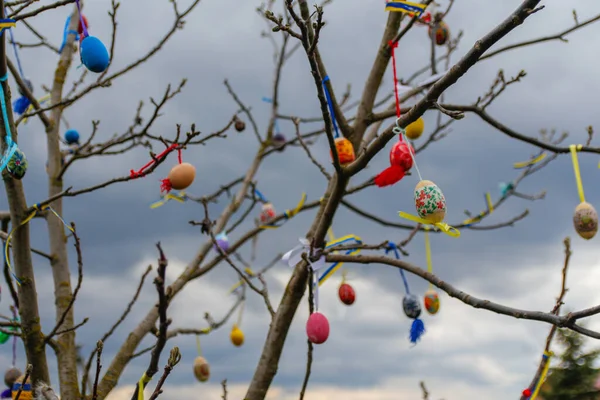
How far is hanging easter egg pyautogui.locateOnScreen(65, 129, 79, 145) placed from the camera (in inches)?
126

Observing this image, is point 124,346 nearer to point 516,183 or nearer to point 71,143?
point 71,143

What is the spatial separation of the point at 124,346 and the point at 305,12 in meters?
1.53

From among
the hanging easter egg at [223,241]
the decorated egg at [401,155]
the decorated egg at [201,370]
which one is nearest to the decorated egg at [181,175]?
the decorated egg at [401,155]

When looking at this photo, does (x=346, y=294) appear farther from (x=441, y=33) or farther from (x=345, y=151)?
(x=441, y=33)

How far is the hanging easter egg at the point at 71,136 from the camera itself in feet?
10.5

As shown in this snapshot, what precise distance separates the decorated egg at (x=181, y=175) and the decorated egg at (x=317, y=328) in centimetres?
66

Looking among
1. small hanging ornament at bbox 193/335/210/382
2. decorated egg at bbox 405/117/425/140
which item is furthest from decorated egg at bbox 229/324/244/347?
decorated egg at bbox 405/117/425/140

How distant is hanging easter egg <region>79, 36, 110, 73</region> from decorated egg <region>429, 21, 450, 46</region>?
1.93 m

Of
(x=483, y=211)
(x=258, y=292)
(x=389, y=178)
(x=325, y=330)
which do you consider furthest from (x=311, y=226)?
(x=483, y=211)

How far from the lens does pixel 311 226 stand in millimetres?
2494

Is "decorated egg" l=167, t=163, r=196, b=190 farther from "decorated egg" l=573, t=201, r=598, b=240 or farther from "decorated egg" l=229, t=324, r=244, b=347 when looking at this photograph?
"decorated egg" l=229, t=324, r=244, b=347

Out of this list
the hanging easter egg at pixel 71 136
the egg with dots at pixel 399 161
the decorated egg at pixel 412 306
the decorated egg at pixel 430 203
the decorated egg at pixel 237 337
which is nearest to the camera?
the decorated egg at pixel 430 203

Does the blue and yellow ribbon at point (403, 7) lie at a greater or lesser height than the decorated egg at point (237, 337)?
greater

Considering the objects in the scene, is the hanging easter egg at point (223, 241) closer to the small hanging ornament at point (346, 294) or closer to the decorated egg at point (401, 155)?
the small hanging ornament at point (346, 294)
